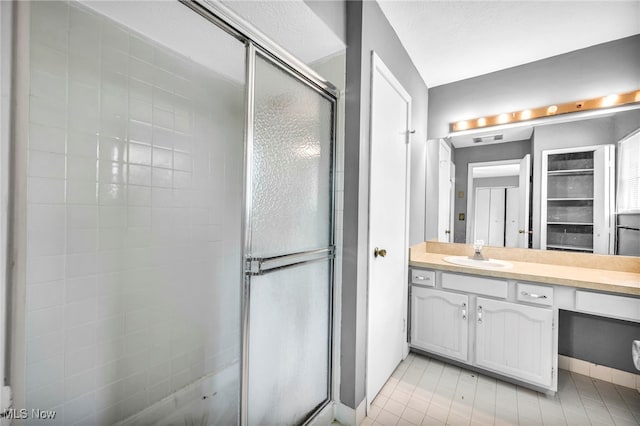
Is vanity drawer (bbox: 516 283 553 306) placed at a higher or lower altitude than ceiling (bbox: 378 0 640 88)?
lower

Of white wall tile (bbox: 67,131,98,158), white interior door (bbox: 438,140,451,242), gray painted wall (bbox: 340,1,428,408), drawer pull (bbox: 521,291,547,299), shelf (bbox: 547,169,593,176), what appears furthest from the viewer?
white interior door (bbox: 438,140,451,242)

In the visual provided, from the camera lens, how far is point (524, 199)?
7.44ft

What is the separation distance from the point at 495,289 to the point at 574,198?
3.19 feet

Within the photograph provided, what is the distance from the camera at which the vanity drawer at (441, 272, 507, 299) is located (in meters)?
1.91

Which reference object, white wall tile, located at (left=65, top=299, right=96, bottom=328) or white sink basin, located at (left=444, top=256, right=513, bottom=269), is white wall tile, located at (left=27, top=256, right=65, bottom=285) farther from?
white sink basin, located at (left=444, top=256, right=513, bottom=269)

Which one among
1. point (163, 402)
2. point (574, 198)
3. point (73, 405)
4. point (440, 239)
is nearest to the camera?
point (73, 405)

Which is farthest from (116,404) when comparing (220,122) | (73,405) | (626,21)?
(626,21)

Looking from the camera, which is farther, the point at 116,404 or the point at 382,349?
the point at 382,349

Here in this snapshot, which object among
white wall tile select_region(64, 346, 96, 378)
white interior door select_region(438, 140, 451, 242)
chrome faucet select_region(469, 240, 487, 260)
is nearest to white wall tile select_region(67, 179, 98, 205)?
white wall tile select_region(64, 346, 96, 378)

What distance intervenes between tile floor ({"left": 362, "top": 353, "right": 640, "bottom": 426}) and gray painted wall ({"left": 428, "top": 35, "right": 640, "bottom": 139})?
2097mm

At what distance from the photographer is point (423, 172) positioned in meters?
2.60

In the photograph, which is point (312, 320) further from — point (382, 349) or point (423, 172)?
point (423, 172)

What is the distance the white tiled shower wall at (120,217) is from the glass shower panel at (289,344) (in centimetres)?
79

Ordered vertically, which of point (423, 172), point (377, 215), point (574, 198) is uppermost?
point (423, 172)
